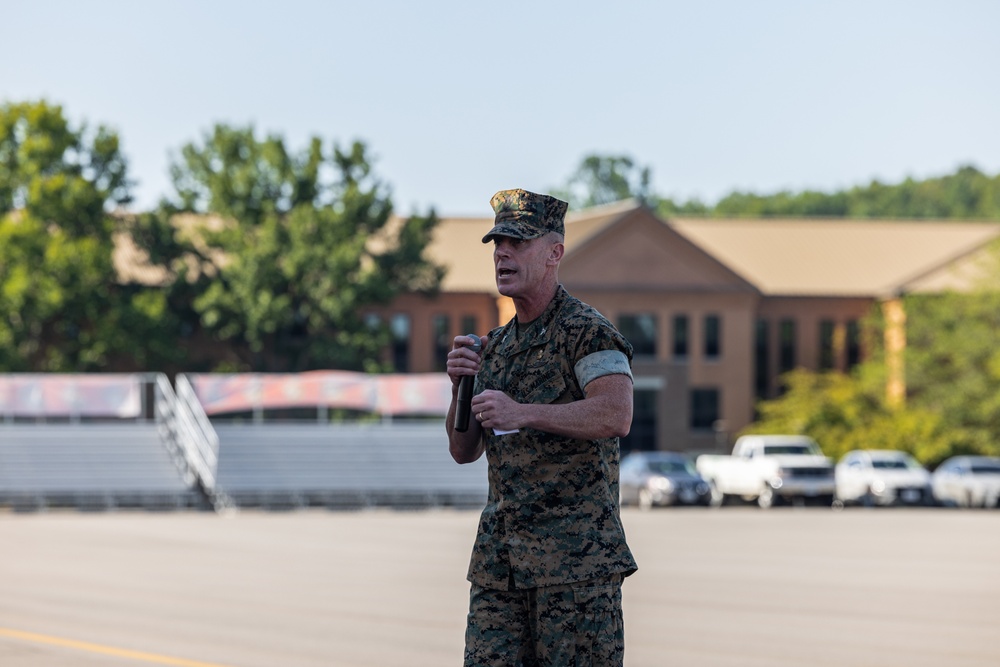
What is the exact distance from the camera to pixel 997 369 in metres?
62.1

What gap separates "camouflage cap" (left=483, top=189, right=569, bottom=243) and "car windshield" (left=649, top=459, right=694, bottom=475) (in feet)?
134

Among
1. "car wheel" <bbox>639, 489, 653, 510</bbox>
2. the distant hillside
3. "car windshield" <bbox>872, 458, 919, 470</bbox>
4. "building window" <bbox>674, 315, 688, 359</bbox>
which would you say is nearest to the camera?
"car wheel" <bbox>639, 489, 653, 510</bbox>

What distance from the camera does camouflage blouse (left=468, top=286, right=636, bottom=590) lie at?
5.26 m

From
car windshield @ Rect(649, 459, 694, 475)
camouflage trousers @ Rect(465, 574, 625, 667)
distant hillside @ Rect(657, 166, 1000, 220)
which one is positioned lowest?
car windshield @ Rect(649, 459, 694, 475)

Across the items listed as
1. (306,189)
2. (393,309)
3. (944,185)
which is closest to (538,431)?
(306,189)

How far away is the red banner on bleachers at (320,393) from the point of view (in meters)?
42.7

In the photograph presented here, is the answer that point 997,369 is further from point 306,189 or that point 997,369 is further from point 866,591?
point 866,591

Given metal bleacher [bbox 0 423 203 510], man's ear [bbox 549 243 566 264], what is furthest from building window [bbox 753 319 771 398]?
man's ear [bbox 549 243 566 264]

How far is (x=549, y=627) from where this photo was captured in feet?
17.3

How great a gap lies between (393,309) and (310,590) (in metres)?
62.2

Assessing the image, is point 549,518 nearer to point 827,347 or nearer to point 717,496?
point 717,496

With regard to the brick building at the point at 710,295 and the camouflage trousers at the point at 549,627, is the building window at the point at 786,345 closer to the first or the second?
the brick building at the point at 710,295

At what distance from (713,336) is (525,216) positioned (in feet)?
236

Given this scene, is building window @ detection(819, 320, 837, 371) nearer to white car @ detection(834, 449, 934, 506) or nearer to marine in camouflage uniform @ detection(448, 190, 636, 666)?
white car @ detection(834, 449, 934, 506)
